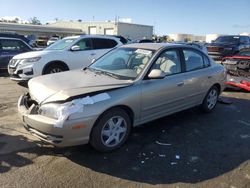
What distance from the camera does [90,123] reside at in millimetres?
4121

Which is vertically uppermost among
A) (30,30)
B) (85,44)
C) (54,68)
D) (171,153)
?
(30,30)

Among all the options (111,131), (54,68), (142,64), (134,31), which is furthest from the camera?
(134,31)

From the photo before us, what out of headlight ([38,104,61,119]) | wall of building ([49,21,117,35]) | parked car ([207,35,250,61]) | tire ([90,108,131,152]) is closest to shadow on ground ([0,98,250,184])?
tire ([90,108,131,152])

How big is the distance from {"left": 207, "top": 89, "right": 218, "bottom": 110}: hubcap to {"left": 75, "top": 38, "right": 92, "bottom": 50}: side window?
16.9 feet

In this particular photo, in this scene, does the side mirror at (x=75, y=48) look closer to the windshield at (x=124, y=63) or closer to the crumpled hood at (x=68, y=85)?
the windshield at (x=124, y=63)

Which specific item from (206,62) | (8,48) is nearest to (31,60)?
(8,48)

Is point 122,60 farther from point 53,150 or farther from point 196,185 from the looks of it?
point 196,185

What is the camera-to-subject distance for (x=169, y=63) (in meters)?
5.59

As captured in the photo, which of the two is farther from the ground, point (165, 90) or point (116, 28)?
point (116, 28)

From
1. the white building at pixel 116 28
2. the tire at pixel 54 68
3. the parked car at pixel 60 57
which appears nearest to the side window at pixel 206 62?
the parked car at pixel 60 57

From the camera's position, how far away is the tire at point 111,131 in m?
4.29

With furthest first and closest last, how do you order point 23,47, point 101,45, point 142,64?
point 23,47 < point 101,45 < point 142,64

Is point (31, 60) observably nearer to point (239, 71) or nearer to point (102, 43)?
point (102, 43)

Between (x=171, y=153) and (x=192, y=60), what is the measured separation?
242 cm
